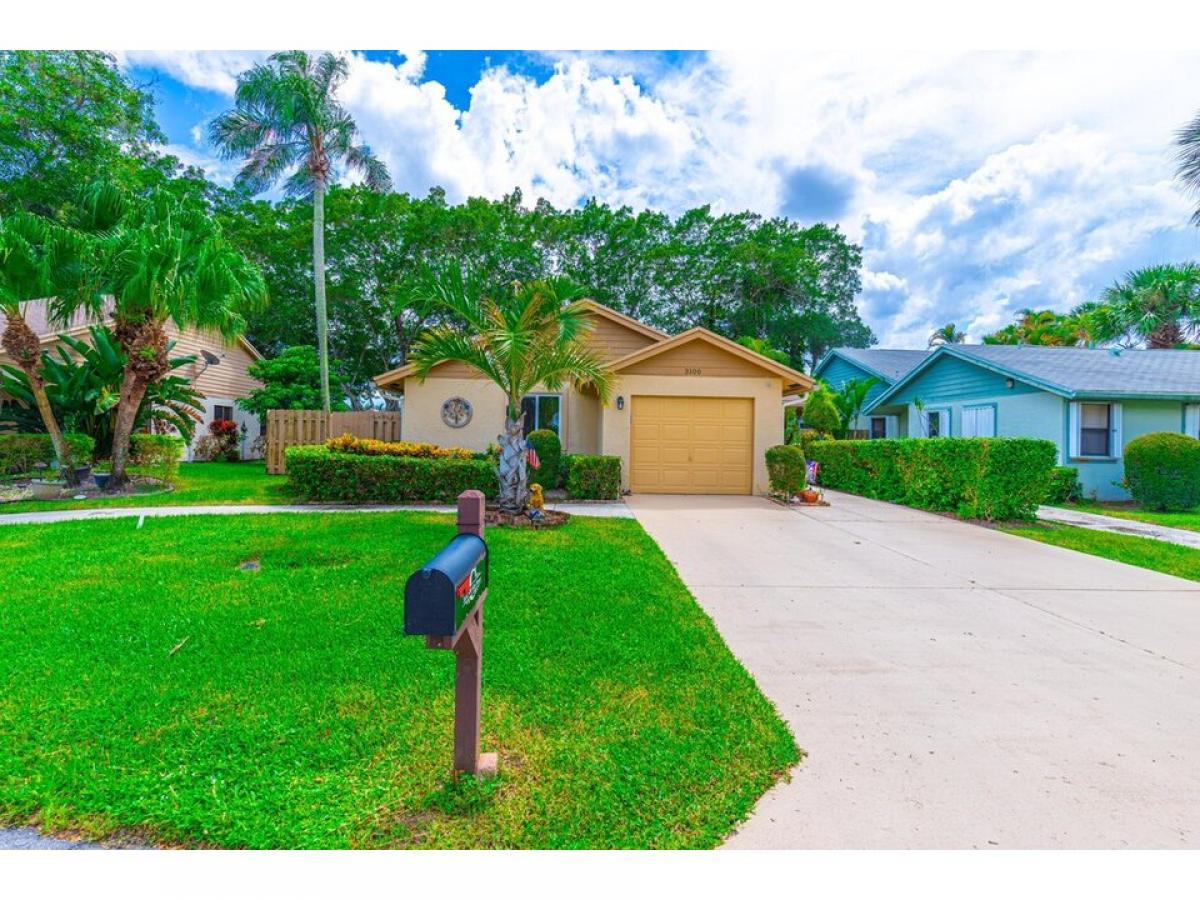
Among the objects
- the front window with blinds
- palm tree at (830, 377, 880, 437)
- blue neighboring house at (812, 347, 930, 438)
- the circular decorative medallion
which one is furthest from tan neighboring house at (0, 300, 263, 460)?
the front window with blinds

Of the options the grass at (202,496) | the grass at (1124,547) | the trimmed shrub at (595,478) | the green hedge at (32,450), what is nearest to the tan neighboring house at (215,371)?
the green hedge at (32,450)

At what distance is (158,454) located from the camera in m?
11.9

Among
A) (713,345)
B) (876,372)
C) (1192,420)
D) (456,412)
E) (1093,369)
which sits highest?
(876,372)

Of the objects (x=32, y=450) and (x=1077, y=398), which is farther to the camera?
(x=1077, y=398)

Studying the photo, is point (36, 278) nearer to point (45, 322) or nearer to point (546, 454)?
point (45, 322)

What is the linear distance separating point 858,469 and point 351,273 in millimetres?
23097

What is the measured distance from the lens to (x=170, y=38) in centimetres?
334

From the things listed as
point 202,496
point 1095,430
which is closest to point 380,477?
point 202,496

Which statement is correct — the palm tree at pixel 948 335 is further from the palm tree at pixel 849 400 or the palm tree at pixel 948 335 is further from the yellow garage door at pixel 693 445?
the yellow garage door at pixel 693 445

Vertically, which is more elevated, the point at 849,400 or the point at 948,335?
→ the point at 948,335

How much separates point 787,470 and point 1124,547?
5.31 metres

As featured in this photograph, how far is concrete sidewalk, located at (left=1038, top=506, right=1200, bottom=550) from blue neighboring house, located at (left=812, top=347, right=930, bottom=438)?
32.4ft

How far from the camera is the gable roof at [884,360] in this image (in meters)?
22.8

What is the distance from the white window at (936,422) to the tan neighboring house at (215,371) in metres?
22.3
